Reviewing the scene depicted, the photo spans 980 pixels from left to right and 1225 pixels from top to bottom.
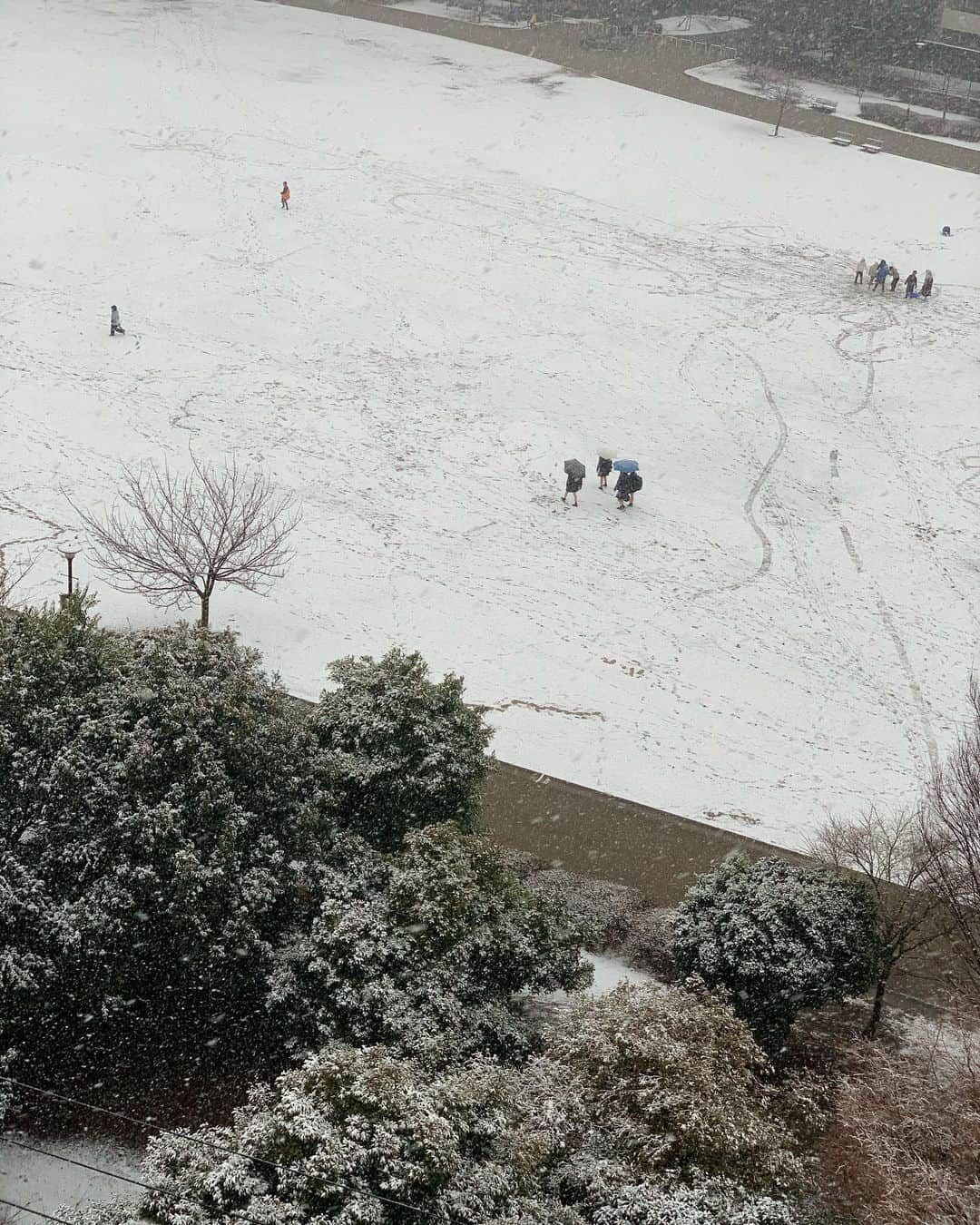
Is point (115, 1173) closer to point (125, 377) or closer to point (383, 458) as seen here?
point (383, 458)

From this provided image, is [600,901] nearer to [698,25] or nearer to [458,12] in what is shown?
[458,12]

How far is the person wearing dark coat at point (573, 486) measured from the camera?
1209 inches

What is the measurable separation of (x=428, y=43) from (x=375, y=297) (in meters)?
31.4

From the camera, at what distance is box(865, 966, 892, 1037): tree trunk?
17109 millimetres

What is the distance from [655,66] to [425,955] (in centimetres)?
5960

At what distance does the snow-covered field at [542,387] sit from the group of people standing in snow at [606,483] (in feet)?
1.79

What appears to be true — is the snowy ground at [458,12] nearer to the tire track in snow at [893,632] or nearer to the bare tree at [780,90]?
the bare tree at [780,90]

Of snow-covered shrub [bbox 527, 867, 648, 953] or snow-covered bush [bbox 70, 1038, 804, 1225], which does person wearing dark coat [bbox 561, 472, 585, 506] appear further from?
Result: snow-covered bush [bbox 70, 1038, 804, 1225]

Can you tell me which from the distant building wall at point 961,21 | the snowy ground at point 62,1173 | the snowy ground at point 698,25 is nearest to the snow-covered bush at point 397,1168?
the snowy ground at point 62,1173

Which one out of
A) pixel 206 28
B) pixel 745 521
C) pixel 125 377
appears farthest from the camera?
pixel 206 28

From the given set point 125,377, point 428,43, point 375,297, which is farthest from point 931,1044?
point 428,43

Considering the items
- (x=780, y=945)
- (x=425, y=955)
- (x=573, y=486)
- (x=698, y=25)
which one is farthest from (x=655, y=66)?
(x=425, y=955)

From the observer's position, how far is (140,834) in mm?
14711

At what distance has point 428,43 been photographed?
213ft
